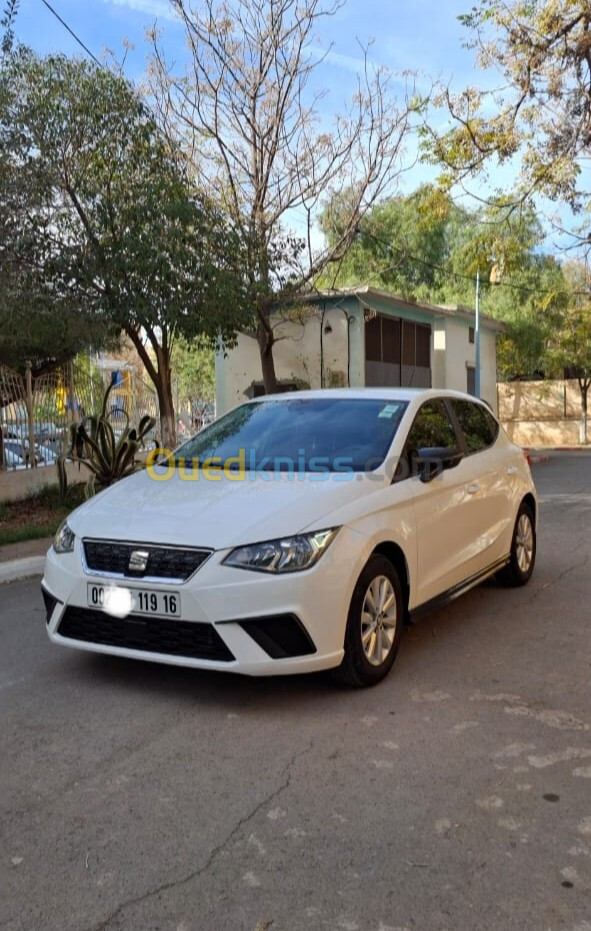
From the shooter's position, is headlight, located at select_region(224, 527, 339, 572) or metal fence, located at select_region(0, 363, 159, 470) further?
metal fence, located at select_region(0, 363, 159, 470)

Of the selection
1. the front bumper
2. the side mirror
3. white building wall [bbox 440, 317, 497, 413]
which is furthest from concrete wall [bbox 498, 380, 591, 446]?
the front bumper

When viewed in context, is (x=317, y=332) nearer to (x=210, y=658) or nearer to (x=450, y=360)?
(x=450, y=360)

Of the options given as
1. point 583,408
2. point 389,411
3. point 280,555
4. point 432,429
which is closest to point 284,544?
point 280,555

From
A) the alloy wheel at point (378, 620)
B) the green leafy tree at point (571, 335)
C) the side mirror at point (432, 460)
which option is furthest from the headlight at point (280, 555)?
the green leafy tree at point (571, 335)

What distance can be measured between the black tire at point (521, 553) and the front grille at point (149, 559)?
3.35 meters

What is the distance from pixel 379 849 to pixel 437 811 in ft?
1.18

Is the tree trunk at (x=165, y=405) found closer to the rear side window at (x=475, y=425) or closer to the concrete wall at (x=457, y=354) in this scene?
the rear side window at (x=475, y=425)

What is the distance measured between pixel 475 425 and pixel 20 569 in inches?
177

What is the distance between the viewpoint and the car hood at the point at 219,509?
3.95 m

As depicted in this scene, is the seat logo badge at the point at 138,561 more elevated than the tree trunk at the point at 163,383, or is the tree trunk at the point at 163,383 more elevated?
the tree trunk at the point at 163,383

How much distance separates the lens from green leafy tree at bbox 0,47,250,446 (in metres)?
10.3

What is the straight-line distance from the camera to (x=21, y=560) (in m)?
7.88

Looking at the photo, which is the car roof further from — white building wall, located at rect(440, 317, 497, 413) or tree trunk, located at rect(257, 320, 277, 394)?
white building wall, located at rect(440, 317, 497, 413)

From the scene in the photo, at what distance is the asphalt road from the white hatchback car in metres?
0.32
